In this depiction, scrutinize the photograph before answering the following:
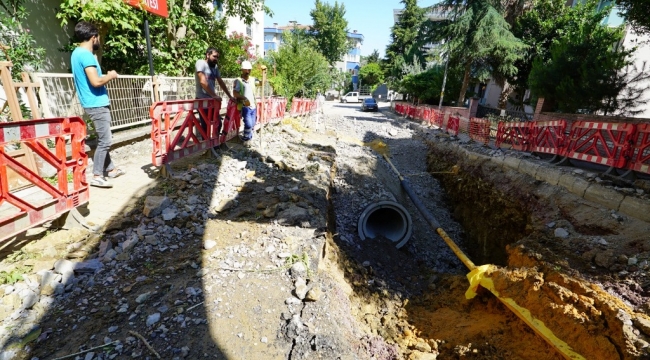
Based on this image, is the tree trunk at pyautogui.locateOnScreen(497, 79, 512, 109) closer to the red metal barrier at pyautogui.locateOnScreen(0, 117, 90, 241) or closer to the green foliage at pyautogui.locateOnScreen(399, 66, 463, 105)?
the green foliage at pyautogui.locateOnScreen(399, 66, 463, 105)

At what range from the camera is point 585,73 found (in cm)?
978

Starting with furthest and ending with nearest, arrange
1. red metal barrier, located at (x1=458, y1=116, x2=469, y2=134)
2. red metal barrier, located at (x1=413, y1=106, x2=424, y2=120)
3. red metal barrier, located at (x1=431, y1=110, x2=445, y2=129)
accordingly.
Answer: red metal barrier, located at (x1=413, y1=106, x2=424, y2=120) < red metal barrier, located at (x1=431, y1=110, x2=445, y2=129) < red metal barrier, located at (x1=458, y1=116, x2=469, y2=134)

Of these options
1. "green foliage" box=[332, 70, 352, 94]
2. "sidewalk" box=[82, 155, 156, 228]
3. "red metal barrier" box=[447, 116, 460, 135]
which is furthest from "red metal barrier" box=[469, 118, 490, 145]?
"green foliage" box=[332, 70, 352, 94]

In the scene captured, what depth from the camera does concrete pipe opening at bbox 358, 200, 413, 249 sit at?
18.3 feet

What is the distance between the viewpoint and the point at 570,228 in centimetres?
488

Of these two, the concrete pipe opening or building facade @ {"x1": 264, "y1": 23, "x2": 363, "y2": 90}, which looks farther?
building facade @ {"x1": 264, "y1": 23, "x2": 363, "y2": 90}

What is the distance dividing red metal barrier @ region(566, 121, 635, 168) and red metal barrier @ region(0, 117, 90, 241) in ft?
26.1

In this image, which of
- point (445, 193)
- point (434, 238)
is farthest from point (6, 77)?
point (445, 193)

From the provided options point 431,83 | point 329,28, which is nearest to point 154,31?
point 431,83

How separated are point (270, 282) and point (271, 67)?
18641 millimetres

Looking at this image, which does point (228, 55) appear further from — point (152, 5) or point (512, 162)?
point (512, 162)

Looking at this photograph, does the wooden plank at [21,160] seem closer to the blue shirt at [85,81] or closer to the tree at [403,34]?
the blue shirt at [85,81]

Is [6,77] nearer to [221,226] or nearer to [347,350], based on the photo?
[221,226]

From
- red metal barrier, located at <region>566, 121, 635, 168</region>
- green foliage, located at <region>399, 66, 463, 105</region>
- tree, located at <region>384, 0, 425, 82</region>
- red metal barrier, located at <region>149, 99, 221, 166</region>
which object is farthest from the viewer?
tree, located at <region>384, 0, 425, 82</region>
